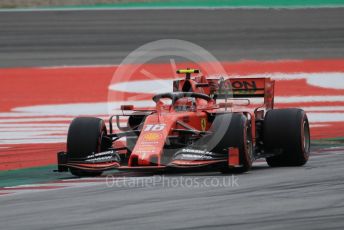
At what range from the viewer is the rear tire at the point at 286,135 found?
16.5 m

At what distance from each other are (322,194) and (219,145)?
245 cm

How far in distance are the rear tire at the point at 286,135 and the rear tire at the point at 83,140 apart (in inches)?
102

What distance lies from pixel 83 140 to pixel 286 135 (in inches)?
121

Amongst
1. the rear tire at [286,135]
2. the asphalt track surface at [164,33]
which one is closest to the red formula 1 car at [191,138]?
the rear tire at [286,135]

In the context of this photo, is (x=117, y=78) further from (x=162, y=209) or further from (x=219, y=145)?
(x=162, y=209)

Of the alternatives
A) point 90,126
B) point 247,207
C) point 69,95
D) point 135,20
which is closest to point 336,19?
point 135,20

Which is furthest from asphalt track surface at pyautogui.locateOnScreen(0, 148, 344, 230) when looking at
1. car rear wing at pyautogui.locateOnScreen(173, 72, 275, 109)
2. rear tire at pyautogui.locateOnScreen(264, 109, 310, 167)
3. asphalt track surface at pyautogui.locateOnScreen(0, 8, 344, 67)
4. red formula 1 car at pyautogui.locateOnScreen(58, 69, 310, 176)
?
asphalt track surface at pyautogui.locateOnScreen(0, 8, 344, 67)

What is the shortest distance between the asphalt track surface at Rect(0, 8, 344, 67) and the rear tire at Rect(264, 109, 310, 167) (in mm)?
20011

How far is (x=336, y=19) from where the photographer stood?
167ft

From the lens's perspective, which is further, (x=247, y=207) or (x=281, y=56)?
(x=281, y=56)

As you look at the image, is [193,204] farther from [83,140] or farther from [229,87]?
[229,87]

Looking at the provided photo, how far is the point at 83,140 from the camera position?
52.6 feet

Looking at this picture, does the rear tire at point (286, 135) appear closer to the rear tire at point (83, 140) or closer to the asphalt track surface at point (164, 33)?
the rear tire at point (83, 140)

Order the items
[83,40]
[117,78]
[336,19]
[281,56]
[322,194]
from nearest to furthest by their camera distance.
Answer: [322,194]
[117,78]
[281,56]
[83,40]
[336,19]
